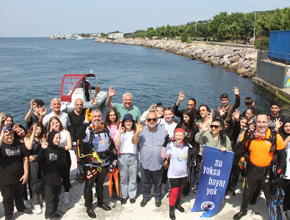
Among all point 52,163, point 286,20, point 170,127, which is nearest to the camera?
point 52,163

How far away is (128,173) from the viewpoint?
17.4 feet

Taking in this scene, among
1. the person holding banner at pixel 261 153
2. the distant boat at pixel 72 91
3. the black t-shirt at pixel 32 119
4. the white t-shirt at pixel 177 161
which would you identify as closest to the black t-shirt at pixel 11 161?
the black t-shirt at pixel 32 119

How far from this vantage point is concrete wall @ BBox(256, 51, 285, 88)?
68.0ft

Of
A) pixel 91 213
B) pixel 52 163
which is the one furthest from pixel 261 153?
pixel 52 163

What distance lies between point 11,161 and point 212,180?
3882 mm

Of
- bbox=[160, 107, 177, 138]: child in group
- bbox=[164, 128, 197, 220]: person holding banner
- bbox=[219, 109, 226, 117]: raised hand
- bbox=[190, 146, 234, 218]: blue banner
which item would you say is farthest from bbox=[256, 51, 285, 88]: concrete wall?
bbox=[164, 128, 197, 220]: person holding banner

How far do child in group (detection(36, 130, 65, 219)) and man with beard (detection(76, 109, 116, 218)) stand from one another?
434mm

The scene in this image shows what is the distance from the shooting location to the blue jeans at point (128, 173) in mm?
5156

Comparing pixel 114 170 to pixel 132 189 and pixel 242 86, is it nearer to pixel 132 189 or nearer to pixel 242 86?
pixel 132 189

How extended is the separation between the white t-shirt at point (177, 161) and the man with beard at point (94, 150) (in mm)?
1238

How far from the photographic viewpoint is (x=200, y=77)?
3672 centimetres

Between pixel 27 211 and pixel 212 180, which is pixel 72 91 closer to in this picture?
pixel 27 211

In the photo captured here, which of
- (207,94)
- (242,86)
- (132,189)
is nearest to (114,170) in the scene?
(132,189)

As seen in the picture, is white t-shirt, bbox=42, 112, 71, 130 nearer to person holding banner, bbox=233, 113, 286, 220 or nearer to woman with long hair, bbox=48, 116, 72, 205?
woman with long hair, bbox=48, 116, 72, 205
